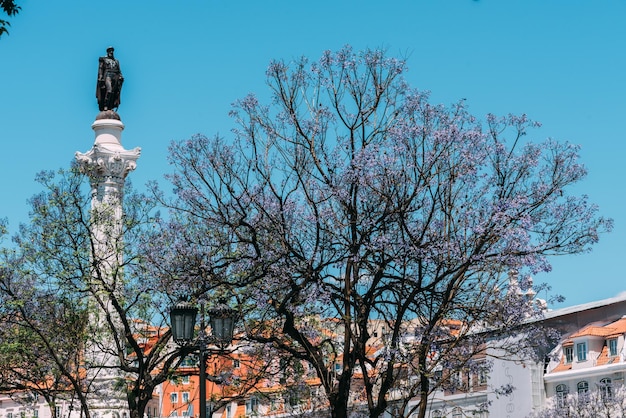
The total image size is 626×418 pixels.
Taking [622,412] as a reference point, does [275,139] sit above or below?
above

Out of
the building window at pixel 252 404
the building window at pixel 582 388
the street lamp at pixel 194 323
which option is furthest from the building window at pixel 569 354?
the street lamp at pixel 194 323

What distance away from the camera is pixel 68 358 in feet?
121

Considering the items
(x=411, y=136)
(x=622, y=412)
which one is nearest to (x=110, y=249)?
(x=411, y=136)

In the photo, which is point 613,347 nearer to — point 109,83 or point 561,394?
point 561,394

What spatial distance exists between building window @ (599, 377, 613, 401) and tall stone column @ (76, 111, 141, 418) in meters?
29.3

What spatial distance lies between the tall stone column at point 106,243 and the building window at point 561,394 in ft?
104

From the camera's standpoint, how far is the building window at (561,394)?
67637mm

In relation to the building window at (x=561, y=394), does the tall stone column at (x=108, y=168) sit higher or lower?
higher

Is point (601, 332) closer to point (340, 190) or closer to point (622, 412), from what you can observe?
point (622, 412)

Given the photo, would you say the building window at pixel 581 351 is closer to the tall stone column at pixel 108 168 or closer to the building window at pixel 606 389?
the building window at pixel 606 389

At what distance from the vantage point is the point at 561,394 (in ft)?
228

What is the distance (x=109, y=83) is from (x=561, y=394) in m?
34.1

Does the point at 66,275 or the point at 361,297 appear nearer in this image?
the point at 361,297

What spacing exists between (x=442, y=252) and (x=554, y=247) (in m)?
2.73
